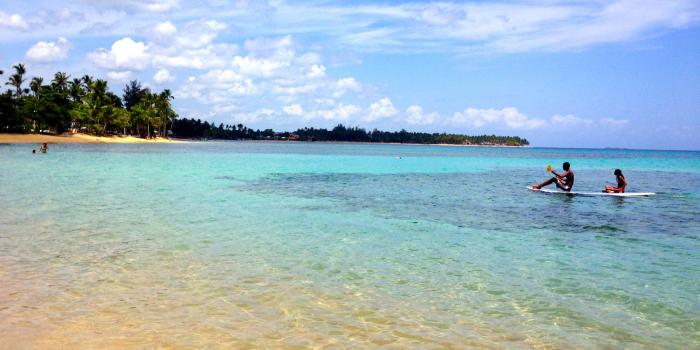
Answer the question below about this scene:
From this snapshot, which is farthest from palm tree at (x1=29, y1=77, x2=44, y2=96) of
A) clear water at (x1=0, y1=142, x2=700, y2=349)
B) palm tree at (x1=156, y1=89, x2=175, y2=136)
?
clear water at (x1=0, y1=142, x2=700, y2=349)

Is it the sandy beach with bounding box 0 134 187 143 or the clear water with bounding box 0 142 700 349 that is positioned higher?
the sandy beach with bounding box 0 134 187 143

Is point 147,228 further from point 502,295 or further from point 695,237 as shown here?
point 695,237

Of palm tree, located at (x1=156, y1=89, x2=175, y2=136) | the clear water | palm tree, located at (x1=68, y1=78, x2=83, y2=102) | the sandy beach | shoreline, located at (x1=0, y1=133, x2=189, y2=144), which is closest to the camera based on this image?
the clear water

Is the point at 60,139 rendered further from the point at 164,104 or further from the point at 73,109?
the point at 164,104

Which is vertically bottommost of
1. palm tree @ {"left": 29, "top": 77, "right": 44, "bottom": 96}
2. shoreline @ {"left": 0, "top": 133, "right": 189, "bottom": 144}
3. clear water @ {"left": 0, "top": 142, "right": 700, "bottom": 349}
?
clear water @ {"left": 0, "top": 142, "right": 700, "bottom": 349}

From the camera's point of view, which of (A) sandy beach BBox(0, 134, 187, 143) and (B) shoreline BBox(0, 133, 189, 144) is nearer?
(B) shoreline BBox(0, 133, 189, 144)

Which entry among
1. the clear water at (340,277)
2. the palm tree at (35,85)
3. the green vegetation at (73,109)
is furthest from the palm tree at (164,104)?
the clear water at (340,277)

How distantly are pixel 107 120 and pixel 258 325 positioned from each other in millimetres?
136484

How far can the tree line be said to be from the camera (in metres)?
100

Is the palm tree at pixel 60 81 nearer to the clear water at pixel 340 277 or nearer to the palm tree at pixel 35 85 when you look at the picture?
the palm tree at pixel 35 85

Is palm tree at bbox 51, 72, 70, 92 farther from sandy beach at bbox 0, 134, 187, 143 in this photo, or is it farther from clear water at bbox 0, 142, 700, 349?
clear water at bbox 0, 142, 700, 349

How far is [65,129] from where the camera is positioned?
130 metres

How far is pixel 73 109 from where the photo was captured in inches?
4702

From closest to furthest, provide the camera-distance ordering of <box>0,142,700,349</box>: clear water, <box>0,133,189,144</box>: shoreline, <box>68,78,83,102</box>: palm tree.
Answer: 1. <box>0,142,700,349</box>: clear water
2. <box>0,133,189,144</box>: shoreline
3. <box>68,78,83,102</box>: palm tree
